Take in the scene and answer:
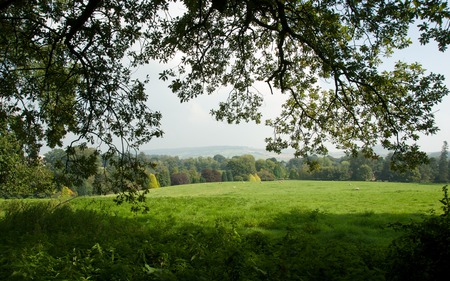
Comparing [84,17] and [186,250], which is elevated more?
[84,17]

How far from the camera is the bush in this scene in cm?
435

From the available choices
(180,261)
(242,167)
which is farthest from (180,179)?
(180,261)

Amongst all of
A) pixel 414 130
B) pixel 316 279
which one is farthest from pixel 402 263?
pixel 414 130

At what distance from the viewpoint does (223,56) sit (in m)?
13.4

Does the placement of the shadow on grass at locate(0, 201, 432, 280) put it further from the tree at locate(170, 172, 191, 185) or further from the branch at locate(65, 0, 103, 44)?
the tree at locate(170, 172, 191, 185)

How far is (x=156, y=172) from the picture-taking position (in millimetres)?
12930

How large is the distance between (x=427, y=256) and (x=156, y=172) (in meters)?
10.4

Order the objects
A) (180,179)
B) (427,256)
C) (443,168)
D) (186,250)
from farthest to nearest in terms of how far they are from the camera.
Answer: (180,179) → (443,168) → (186,250) → (427,256)

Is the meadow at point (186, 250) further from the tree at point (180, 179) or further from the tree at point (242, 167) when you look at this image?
the tree at point (242, 167)

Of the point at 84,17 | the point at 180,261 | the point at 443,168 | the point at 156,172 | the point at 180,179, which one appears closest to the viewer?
the point at 180,261

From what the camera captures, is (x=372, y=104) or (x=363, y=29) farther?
(x=372, y=104)

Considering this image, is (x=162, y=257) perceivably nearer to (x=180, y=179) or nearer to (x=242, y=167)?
(x=180, y=179)

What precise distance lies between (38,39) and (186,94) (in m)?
5.48

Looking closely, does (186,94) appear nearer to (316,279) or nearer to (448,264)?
(316,279)
